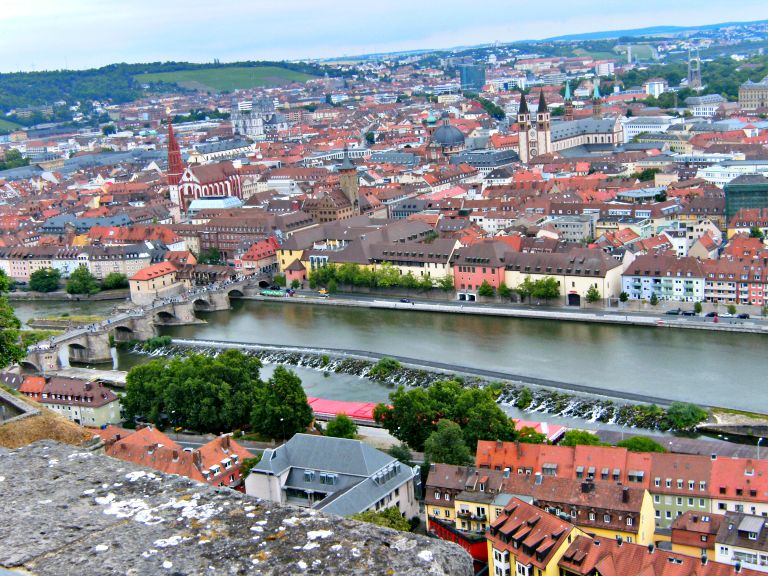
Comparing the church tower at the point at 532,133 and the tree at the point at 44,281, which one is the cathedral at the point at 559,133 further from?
the tree at the point at 44,281

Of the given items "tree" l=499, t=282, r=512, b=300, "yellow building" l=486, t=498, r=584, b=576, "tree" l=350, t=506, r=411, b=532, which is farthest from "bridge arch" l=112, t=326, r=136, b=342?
"yellow building" l=486, t=498, r=584, b=576

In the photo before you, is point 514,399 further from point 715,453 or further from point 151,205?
point 151,205

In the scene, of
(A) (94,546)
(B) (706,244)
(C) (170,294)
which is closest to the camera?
(A) (94,546)

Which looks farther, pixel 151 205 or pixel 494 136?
pixel 494 136

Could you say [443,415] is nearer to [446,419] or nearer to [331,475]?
[446,419]

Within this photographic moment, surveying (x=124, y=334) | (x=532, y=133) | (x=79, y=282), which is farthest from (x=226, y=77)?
(x=124, y=334)

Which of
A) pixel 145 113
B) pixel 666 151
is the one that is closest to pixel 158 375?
pixel 666 151
